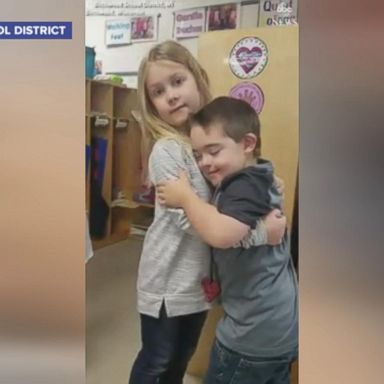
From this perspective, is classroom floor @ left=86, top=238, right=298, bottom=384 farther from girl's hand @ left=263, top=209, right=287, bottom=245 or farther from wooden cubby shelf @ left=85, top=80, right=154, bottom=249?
girl's hand @ left=263, top=209, right=287, bottom=245

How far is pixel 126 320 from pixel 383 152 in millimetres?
529

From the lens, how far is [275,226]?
81 centimetres

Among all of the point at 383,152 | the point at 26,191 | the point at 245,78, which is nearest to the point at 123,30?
the point at 245,78

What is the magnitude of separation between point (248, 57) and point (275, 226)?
0.93ft

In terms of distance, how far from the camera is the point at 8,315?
908 millimetres

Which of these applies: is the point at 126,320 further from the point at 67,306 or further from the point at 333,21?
the point at 333,21

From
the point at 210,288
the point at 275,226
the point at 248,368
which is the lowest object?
the point at 248,368

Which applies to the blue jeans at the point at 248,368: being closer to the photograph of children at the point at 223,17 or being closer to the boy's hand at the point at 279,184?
the boy's hand at the point at 279,184

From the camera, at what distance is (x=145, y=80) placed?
829 millimetres

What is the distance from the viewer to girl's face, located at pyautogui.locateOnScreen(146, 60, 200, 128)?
822mm

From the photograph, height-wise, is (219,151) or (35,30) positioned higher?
(35,30)

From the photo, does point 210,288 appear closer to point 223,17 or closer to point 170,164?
point 170,164

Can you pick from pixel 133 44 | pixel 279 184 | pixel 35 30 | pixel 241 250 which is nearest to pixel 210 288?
pixel 241 250

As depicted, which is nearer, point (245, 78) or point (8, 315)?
point (245, 78)
